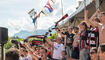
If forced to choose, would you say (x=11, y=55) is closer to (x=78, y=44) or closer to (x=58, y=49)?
(x=78, y=44)

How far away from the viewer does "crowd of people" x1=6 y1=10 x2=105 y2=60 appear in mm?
4613

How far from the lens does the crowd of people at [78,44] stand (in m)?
4.61

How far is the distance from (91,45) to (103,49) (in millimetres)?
1870

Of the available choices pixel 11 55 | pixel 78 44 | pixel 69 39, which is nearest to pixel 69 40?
pixel 69 39

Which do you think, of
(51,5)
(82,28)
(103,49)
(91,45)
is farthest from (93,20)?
(51,5)

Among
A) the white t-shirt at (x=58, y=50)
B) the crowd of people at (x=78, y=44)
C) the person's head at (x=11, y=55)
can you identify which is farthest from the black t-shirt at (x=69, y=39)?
the person's head at (x=11, y=55)

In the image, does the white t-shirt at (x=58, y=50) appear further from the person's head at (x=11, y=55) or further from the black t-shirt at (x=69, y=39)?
the person's head at (x=11, y=55)

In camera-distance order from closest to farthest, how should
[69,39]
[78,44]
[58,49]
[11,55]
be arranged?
[11,55], [78,44], [69,39], [58,49]

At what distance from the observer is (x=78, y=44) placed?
5816mm

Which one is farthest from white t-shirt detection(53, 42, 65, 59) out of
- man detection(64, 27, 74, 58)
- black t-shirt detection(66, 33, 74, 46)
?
black t-shirt detection(66, 33, 74, 46)

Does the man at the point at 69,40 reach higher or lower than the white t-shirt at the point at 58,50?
higher

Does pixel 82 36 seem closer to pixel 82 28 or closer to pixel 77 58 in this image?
pixel 82 28

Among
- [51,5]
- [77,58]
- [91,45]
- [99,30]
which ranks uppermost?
[51,5]

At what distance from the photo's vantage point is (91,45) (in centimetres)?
500
